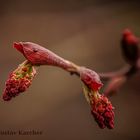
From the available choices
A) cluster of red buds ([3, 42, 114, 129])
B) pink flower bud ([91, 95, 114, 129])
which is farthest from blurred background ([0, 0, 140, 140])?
pink flower bud ([91, 95, 114, 129])

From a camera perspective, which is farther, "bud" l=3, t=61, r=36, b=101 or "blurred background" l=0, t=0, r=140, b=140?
"blurred background" l=0, t=0, r=140, b=140

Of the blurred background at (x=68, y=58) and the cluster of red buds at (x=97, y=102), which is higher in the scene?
the blurred background at (x=68, y=58)

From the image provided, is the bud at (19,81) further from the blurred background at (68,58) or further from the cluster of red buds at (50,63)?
the blurred background at (68,58)

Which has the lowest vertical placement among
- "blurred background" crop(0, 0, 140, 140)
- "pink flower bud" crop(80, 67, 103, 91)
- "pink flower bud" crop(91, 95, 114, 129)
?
"pink flower bud" crop(91, 95, 114, 129)

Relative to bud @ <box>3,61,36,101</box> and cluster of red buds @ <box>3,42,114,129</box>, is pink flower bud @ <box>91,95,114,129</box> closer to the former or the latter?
cluster of red buds @ <box>3,42,114,129</box>

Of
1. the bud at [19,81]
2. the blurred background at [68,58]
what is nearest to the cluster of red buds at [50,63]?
the bud at [19,81]

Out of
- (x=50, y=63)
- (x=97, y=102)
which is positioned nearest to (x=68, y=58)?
(x=50, y=63)

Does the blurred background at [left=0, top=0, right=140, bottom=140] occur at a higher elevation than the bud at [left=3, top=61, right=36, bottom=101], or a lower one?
higher
